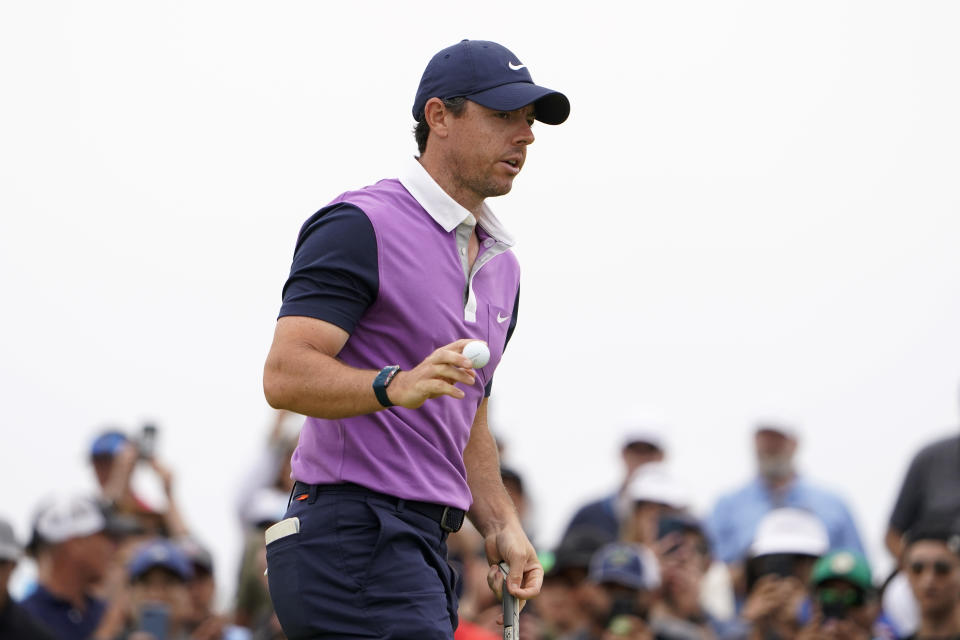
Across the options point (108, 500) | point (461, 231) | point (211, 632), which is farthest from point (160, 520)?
point (461, 231)

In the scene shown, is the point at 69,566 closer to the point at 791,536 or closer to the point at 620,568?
the point at 620,568

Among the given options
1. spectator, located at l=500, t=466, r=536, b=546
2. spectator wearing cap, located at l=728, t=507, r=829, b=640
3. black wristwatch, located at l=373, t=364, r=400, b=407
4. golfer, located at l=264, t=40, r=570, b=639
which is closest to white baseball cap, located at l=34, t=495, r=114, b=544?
spectator, located at l=500, t=466, r=536, b=546

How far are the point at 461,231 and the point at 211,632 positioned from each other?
15.4 ft

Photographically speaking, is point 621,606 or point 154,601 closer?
point 621,606

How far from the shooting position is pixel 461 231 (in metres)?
4.36

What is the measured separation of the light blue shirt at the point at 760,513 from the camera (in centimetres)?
996

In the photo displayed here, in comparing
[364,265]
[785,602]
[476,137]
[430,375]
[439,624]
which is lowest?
[785,602]

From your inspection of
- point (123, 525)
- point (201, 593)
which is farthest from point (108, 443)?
point (201, 593)

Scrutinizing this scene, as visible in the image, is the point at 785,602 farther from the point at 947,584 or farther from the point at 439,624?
the point at 439,624

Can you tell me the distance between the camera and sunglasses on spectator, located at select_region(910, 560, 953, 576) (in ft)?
24.6

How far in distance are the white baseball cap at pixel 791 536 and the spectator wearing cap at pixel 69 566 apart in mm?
3677

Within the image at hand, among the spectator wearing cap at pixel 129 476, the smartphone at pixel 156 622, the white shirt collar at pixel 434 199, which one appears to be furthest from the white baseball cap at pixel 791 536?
the white shirt collar at pixel 434 199

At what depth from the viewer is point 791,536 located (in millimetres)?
8508

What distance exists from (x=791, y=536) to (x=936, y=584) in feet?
3.76
